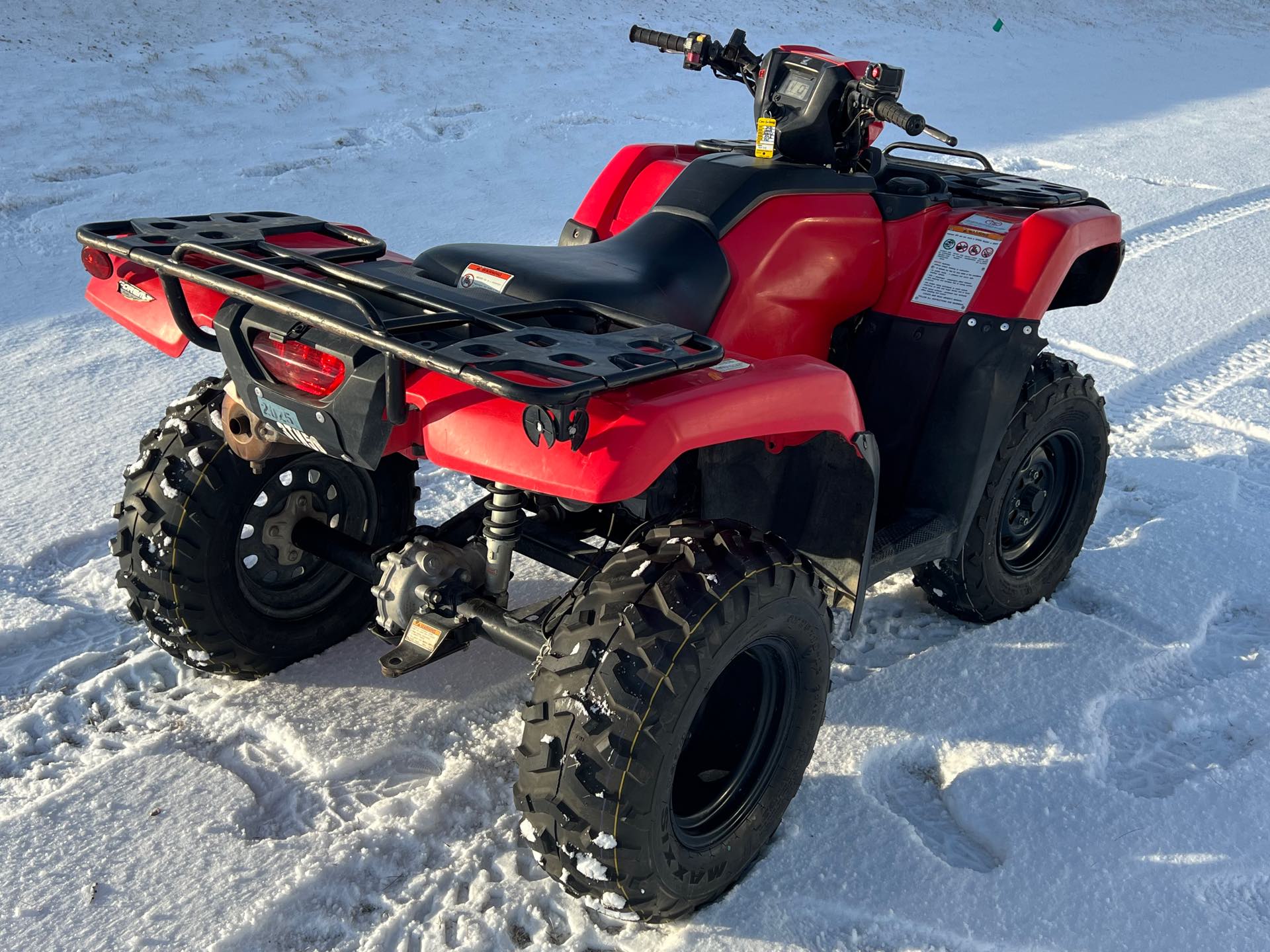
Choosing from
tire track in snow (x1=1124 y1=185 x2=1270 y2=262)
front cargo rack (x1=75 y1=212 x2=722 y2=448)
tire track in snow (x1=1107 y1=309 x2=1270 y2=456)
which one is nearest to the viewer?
front cargo rack (x1=75 y1=212 x2=722 y2=448)

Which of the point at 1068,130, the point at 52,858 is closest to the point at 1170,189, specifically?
the point at 1068,130

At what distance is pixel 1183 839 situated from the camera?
2613 mm

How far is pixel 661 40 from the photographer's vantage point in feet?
10.6

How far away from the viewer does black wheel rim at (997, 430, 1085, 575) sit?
3367 mm

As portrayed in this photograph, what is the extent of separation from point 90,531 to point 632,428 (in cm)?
223

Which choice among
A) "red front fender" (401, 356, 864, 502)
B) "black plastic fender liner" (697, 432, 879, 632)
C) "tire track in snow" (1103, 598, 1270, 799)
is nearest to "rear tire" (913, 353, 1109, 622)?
"tire track in snow" (1103, 598, 1270, 799)

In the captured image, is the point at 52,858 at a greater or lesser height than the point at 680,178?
lesser

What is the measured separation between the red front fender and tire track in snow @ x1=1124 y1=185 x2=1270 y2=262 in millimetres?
4932

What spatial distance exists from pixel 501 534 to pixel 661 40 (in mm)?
1539

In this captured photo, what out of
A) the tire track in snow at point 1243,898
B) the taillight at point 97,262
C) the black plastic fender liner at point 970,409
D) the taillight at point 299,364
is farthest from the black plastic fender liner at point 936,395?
the taillight at point 97,262

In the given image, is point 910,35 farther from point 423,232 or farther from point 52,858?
point 52,858

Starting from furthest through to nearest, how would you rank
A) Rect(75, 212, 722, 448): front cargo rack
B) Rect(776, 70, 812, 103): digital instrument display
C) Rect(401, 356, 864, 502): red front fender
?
Rect(776, 70, 812, 103): digital instrument display
Rect(401, 356, 864, 502): red front fender
Rect(75, 212, 722, 448): front cargo rack

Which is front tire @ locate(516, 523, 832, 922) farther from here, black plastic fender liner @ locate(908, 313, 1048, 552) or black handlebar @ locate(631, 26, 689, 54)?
black handlebar @ locate(631, 26, 689, 54)

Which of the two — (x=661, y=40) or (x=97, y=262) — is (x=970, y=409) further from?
(x=97, y=262)
